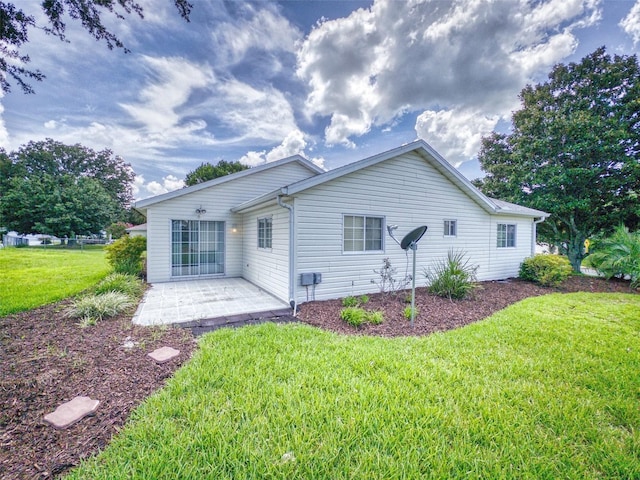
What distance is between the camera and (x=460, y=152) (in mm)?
14461

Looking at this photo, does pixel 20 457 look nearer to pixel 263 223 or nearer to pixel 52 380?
pixel 52 380

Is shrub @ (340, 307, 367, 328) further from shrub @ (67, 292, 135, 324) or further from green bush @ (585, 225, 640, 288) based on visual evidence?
green bush @ (585, 225, 640, 288)

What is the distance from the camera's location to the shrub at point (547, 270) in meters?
8.80

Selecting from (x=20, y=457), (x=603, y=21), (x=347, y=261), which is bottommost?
(x=20, y=457)

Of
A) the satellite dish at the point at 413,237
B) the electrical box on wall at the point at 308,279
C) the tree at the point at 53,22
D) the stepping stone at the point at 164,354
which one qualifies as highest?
the tree at the point at 53,22

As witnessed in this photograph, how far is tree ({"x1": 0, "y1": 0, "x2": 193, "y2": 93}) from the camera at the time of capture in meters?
4.53

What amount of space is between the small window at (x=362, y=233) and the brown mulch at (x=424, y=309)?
1383mm

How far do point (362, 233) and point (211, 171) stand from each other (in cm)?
2279

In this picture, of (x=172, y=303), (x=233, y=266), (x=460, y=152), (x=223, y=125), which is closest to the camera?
Result: (x=172, y=303)

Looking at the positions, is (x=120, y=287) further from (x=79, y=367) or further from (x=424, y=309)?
(x=424, y=309)

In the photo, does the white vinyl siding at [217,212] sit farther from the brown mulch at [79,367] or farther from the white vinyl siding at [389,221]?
the white vinyl siding at [389,221]

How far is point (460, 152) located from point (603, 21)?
279 inches

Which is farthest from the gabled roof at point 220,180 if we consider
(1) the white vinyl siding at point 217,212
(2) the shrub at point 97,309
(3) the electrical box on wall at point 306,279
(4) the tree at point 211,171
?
(4) the tree at point 211,171

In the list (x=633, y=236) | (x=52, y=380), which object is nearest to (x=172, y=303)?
(x=52, y=380)
